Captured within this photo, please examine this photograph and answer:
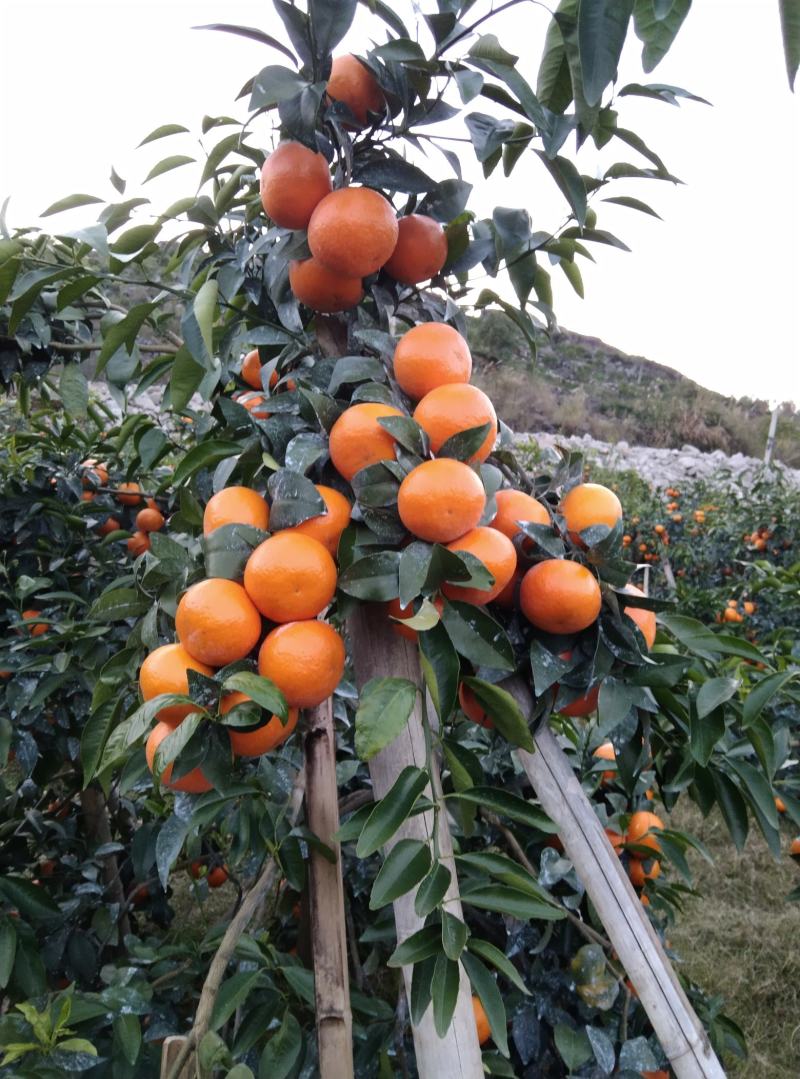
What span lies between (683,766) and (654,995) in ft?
0.56

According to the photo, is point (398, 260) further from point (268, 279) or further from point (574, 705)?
point (574, 705)

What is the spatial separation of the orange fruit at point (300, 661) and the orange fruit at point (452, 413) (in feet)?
0.50

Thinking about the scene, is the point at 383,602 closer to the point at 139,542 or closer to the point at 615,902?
the point at 615,902

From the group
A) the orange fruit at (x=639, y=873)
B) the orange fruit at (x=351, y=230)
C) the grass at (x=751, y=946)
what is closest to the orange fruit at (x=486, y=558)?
the orange fruit at (x=351, y=230)

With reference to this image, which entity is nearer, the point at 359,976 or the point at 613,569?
the point at 613,569

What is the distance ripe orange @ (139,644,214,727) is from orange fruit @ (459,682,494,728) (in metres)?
0.18

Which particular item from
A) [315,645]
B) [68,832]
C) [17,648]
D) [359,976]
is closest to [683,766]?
[315,645]

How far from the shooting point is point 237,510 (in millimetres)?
553

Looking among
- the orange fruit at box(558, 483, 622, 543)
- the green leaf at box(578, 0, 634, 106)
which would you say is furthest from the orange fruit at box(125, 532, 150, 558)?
the green leaf at box(578, 0, 634, 106)

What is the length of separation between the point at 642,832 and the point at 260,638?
68 cm

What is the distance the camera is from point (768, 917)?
2.24 meters

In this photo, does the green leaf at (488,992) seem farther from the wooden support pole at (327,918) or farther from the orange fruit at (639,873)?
the orange fruit at (639,873)

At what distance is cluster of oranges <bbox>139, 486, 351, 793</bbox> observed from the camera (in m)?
0.50

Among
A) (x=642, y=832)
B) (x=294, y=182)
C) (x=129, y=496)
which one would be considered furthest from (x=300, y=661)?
(x=129, y=496)
